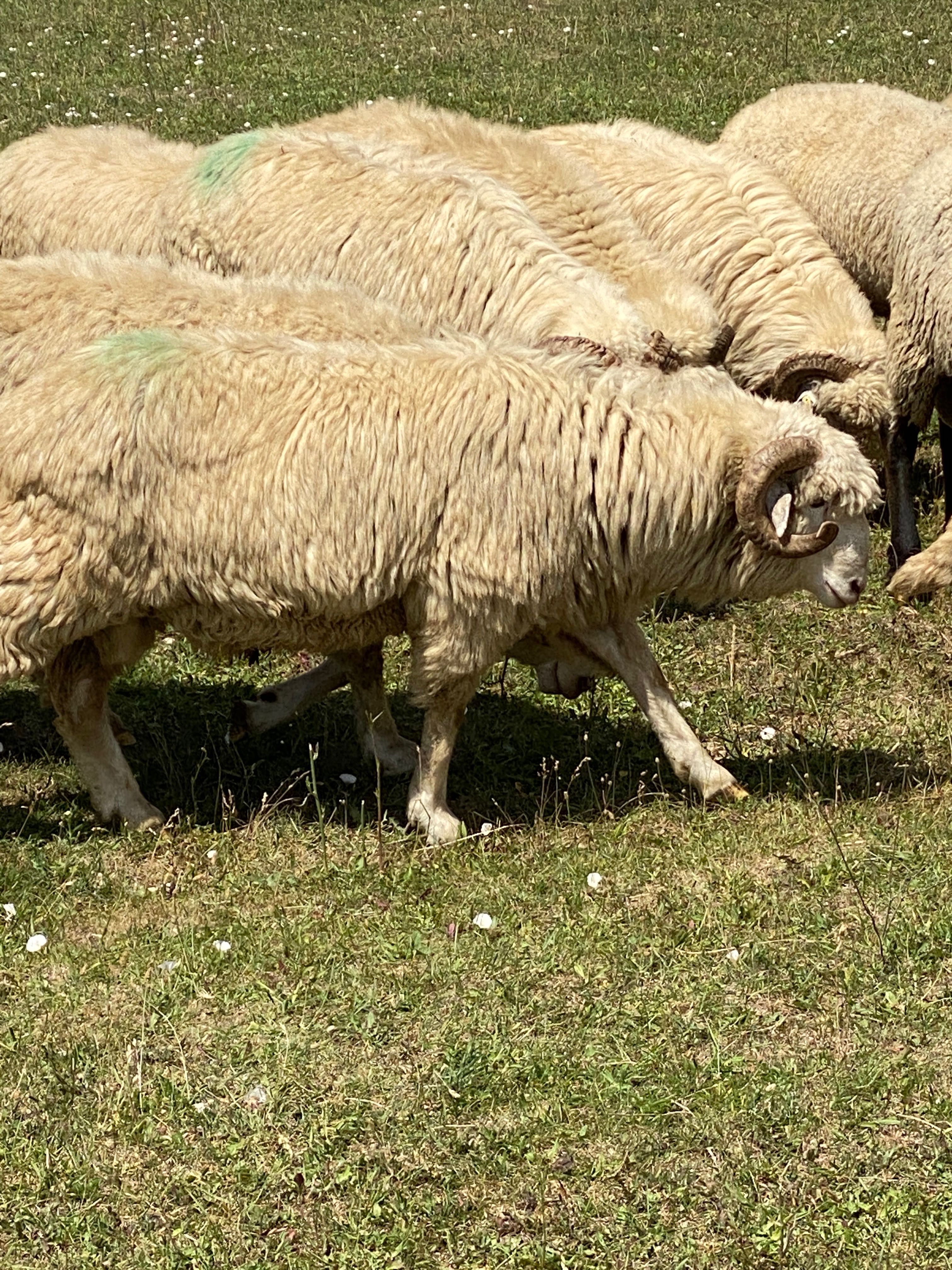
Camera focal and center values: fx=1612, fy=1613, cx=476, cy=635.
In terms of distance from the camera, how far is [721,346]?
761 centimetres

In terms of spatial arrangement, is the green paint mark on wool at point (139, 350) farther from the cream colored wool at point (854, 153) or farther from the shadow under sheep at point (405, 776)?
the cream colored wool at point (854, 153)

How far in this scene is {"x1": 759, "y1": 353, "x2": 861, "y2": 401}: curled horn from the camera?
25.1 feet

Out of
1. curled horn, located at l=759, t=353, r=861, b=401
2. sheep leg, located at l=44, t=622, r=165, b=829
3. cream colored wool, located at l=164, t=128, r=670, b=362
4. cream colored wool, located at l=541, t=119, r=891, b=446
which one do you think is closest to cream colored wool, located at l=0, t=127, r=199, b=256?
cream colored wool, located at l=164, t=128, r=670, b=362

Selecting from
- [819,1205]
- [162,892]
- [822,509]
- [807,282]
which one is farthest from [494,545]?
[807,282]

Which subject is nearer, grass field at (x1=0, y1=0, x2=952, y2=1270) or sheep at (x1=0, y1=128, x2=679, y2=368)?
grass field at (x1=0, y1=0, x2=952, y2=1270)

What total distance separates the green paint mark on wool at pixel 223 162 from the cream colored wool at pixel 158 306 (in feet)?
5.85

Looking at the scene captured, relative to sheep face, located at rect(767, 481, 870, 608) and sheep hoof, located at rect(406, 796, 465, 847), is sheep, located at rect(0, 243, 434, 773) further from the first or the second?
sheep face, located at rect(767, 481, 870, 608)

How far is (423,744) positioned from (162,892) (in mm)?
1037

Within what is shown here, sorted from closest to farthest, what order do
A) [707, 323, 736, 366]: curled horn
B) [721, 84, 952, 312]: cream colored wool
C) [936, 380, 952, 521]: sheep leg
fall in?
[707, 323, 736, 366]: curled horn, [936, 380, 952, 521]: sheep leg, [721, 84, 952, 312]: cream colored wool

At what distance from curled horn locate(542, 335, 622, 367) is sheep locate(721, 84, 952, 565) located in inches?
71.6

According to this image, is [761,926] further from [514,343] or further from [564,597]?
[514,343]

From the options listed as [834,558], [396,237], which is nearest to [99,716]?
[834,558]

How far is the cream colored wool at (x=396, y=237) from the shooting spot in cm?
695

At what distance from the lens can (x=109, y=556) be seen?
5105mm
